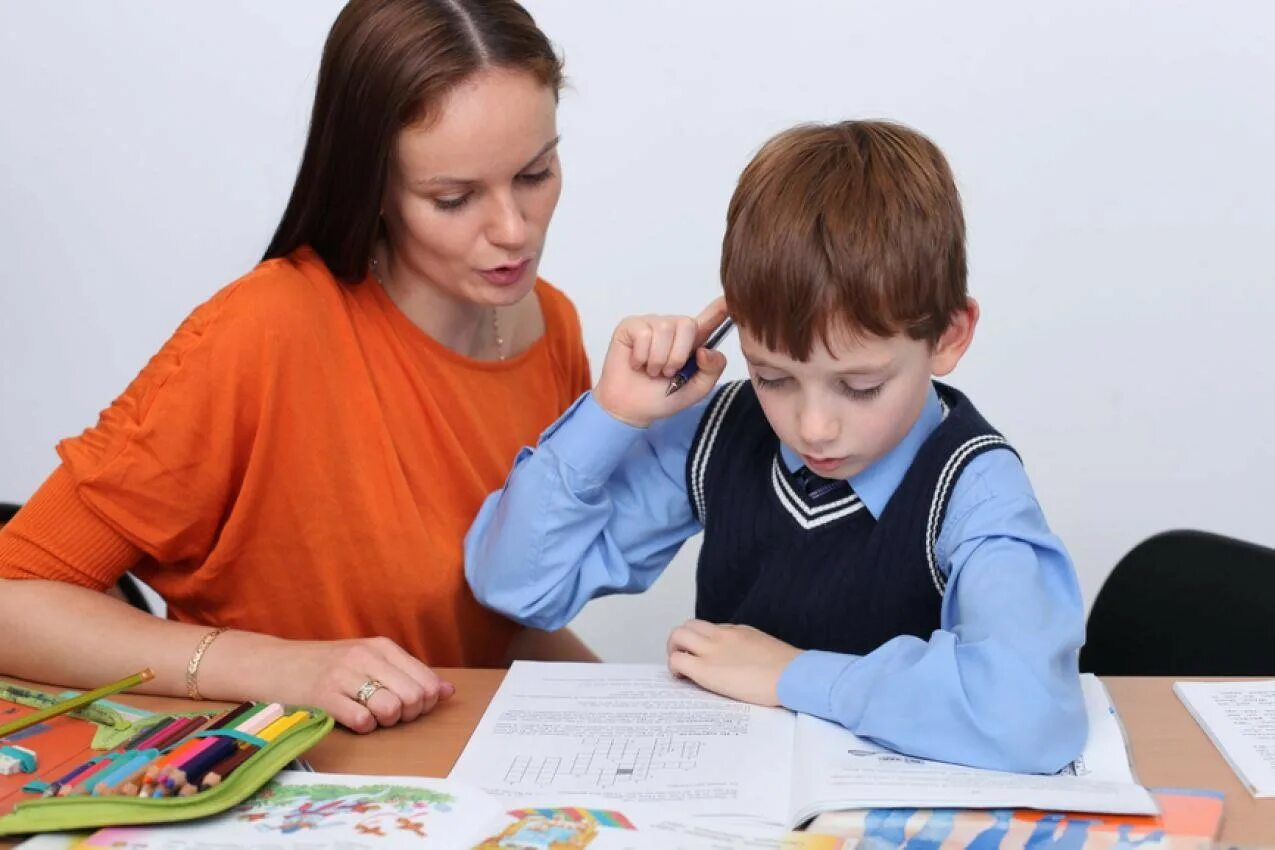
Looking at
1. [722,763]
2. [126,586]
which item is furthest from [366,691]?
[126,586]

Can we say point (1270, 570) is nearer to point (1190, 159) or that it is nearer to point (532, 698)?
point (532, 698)

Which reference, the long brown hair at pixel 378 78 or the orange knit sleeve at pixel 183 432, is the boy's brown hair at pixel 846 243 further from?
the orange knit sleeve at pixel 183 432

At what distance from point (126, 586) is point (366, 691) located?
64 cm

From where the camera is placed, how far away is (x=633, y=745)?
1.28 metres

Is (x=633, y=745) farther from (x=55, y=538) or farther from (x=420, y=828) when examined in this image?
(x=55, y=538)

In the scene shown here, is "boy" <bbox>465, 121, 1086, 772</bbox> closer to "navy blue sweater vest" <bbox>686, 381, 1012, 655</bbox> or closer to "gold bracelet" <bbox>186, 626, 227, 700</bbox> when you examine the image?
"navy blue sweater vest" <bbox>686, 381, 1012, 655</bbox>

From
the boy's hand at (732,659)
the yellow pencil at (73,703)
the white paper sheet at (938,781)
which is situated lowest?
the white paper sheet at (938,781)

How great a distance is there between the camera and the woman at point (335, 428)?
145 centimetres

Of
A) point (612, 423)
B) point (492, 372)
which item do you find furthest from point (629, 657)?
point (612, 423)

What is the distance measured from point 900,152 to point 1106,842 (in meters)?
0.62

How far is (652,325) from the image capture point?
1.51m

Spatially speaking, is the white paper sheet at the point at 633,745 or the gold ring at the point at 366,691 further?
the gold ring at the point at 366,691

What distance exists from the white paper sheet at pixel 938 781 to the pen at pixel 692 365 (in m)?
0.37

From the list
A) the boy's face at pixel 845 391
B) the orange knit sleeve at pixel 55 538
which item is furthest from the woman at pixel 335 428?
the boy's face at pixel 845 391
